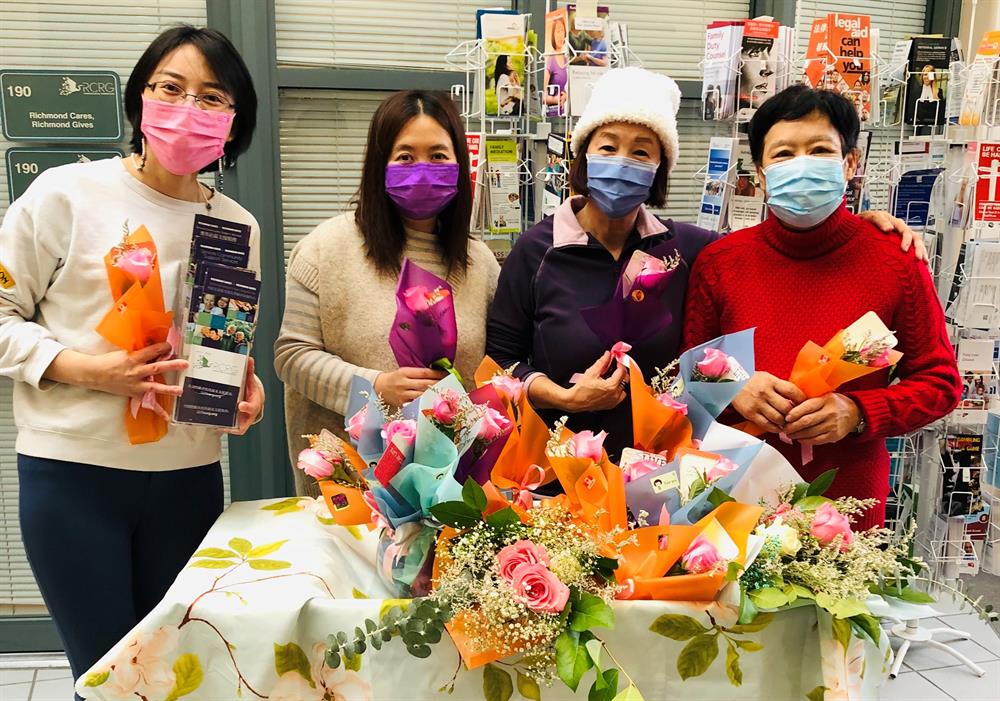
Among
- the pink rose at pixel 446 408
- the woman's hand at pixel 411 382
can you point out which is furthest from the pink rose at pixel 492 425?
the woman's hand at pixel 411 382

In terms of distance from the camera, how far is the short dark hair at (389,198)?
1778 millimetres

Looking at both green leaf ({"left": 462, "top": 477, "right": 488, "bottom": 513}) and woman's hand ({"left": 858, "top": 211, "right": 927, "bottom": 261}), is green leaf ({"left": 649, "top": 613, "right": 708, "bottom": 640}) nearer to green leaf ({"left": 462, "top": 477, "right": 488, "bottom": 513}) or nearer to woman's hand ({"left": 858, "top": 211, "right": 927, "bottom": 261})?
green leaf ({"left": 462, "top": 477, "right": 488, "bottom": 513})

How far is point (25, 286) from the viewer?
1466mm

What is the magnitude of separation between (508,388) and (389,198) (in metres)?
0.73

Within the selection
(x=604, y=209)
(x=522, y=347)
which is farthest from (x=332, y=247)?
(x=604, y=209)

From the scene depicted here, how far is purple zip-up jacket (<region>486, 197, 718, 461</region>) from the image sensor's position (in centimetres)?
174

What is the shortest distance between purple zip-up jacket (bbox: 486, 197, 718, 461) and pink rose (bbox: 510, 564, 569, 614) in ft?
2.45

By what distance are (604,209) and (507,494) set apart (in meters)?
0.77

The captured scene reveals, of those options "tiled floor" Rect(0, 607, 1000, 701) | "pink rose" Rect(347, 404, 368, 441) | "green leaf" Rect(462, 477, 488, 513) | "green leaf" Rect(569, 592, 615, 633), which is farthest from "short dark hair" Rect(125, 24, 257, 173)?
"tiled floor" Rect(0, 607, 1000, 701)

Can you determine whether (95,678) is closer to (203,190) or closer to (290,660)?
(290,660)

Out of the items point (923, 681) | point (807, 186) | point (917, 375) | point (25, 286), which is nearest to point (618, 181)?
point (807, 186)

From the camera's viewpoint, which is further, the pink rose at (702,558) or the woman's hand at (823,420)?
the woman's hand at (823,420)

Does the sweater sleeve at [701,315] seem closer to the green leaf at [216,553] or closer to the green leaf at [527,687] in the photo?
the green leaf at [527,687]

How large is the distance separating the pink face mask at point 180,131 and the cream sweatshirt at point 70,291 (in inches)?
3.3
